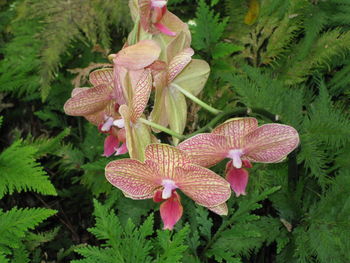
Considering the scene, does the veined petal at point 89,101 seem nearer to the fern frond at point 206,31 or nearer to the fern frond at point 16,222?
the fern frond at point 16,222

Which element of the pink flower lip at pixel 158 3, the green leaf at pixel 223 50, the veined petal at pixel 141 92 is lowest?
the green leaf at pixel 223 50

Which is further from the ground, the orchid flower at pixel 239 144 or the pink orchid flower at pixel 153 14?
the pink orchid flower at pixel 153 14

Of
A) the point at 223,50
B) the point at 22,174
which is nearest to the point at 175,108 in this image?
the point at 223,50

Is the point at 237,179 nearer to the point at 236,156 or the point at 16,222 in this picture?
the point at 236,156

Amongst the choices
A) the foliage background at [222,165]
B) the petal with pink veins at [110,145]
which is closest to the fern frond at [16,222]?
the foliage background at [222,165]

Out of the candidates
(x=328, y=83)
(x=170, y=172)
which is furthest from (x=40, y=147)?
(x=328, y=83)

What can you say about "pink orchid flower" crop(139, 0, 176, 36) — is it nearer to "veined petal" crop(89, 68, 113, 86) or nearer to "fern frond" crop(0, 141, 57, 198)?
"veined petal" crop(89, 68, 113, 86)

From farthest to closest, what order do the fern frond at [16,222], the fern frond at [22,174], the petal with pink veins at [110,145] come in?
1. the fern frond at [22,174]
2. the fern frond at [16,222]
3. the petal with pink veins at [110,145]
